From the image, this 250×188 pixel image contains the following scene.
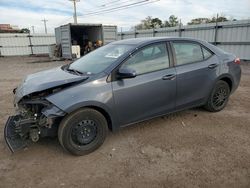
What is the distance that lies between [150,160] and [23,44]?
83.6 feet

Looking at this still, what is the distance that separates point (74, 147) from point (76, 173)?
0.39 metres

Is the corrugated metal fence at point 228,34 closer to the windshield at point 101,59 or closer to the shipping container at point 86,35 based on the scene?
the shipping container at point 86,35

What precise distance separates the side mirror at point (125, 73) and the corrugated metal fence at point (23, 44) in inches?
964

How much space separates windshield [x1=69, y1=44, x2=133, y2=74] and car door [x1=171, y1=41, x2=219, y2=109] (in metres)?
0.96

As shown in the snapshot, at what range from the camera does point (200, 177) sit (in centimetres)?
253

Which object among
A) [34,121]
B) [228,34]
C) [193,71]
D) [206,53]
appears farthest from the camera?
[228,34]

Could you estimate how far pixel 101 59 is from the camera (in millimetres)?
3590

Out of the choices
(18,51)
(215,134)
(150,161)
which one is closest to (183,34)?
(215,134)

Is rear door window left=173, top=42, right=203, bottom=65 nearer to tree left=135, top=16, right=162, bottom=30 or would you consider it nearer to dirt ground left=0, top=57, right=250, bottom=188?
dirt ground left=0, top=57, right=250, bottom=188

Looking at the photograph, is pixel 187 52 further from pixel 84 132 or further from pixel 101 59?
pixel 84 132

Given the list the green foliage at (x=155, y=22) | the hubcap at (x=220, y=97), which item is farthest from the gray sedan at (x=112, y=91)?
the green foliage at (x=155, y=22)

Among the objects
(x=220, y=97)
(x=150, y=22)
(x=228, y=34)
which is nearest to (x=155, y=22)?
(x=150, y=22)

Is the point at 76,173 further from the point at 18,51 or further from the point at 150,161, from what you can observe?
the point at 18,51

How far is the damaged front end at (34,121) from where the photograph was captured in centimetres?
276
